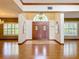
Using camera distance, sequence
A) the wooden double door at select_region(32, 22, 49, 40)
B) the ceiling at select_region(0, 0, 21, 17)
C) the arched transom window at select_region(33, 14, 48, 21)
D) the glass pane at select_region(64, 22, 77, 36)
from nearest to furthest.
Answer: the ceiling at select_region(0, 0, 21, 17) < the glass pane at select_region(64, 22, 77, 36) < the wooden double door at select_region(32, 22, 49, 40) < the arched transom window at select_region(33, 14, 48, 21)

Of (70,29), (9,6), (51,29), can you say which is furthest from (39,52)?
(70,29)

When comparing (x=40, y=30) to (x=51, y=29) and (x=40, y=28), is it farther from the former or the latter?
(x=51, y=29)

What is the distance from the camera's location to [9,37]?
18953 mm

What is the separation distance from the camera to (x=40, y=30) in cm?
2000

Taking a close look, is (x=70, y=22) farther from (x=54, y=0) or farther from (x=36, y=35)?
(x=54, y=0)

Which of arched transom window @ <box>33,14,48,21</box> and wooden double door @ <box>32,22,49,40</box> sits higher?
arched transom window @ <box>33,14,48,21</box>

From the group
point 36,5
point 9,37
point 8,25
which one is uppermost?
point 36,5

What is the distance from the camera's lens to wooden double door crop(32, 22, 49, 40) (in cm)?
1972

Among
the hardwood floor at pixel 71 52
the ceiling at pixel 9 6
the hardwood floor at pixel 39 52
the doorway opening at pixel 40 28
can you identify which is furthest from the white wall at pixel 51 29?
the hardwood floor at pixel 39 52

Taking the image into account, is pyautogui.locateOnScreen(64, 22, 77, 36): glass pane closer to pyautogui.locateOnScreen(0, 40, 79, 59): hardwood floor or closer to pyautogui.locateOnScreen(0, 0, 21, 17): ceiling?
pyautogui.locateOnScreen(0, 40, 79, 59): hardwood floor

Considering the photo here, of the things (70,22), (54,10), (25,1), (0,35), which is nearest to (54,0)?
(54,10)

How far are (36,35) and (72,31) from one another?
4.20 metres

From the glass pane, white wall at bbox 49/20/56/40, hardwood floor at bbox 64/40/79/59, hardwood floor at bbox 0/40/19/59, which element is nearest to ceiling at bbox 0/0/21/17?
hardwood floor at bbox 0/40/19/59

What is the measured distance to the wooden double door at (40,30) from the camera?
19719mm
